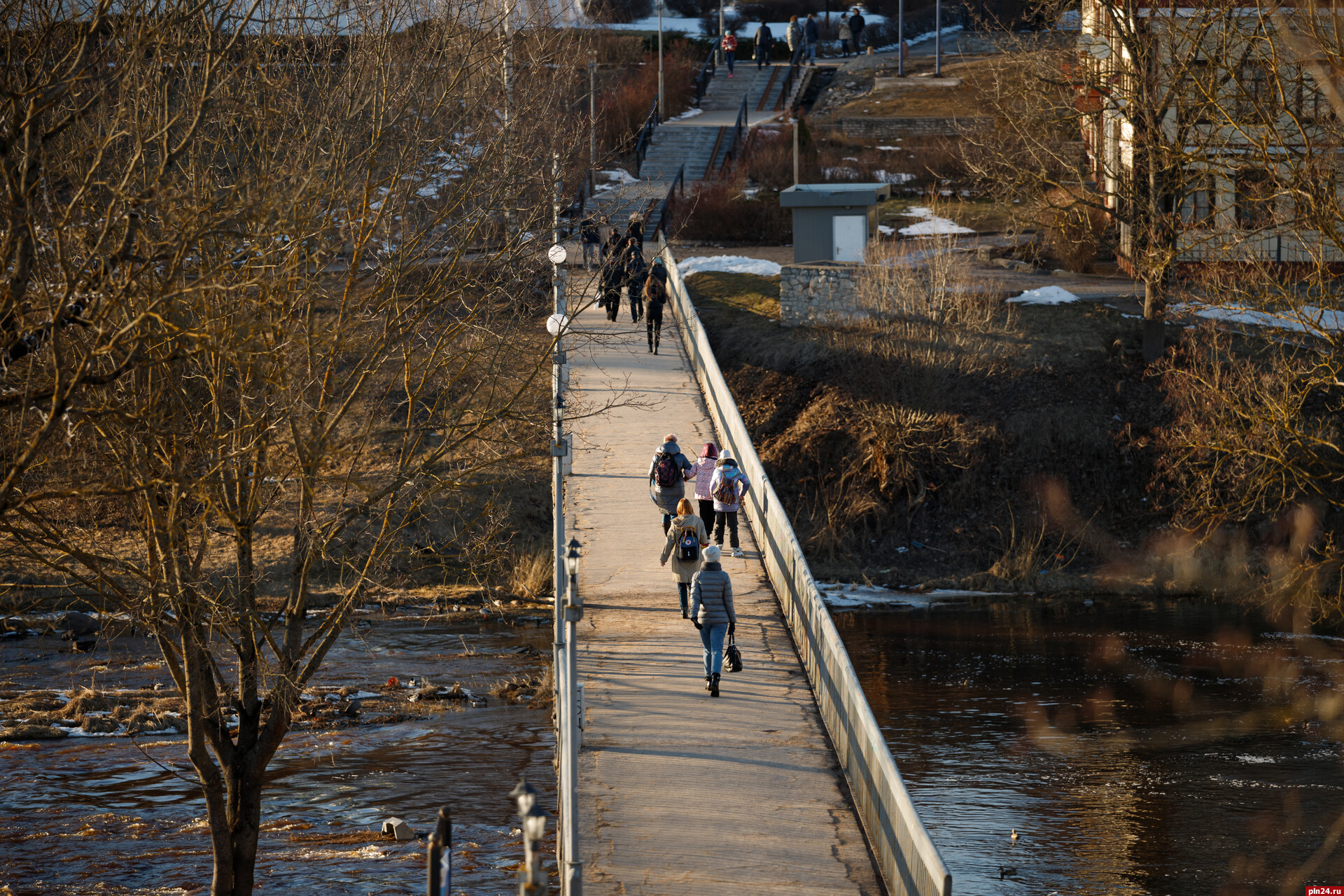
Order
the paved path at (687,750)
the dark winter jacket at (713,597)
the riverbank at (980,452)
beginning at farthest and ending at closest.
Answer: the riverbank at (980,452)
the dark winter jacket at (713,597)
the paved path at (687,750)

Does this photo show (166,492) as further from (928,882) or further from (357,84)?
(928,882)

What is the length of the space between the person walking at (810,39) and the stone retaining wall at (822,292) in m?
31.9

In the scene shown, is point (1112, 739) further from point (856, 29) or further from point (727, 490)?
point (856, 29)

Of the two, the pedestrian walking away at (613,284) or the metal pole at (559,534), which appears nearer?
the metal pole at (559,534)

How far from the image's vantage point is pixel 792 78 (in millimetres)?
60250

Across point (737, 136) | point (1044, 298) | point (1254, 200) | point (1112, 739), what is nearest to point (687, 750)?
point (1112, 739)

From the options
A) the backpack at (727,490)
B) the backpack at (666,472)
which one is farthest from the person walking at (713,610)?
the backpack at (666,472)

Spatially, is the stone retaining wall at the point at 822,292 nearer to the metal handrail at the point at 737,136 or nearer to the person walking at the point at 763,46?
the metal handrail at the point at 737,136

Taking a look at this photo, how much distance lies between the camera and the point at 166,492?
40.3ft

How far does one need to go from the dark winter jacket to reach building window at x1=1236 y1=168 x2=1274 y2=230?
30.4ft

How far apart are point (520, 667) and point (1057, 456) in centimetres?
1365

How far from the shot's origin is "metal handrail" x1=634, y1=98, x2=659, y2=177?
48.4m

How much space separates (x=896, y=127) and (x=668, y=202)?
37.8ft

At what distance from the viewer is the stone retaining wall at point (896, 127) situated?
50.2 meters
